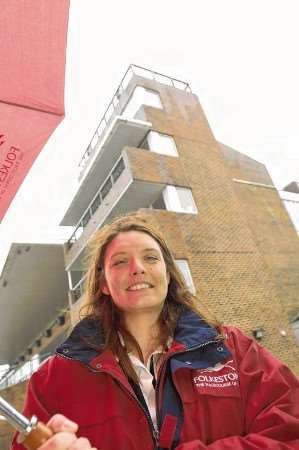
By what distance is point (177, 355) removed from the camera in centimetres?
195

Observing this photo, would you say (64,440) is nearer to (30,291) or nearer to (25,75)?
(25,75)

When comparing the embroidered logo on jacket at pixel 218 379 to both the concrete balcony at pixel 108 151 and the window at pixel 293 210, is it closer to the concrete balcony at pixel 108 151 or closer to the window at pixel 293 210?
the concrete balcony at pixel 108 151

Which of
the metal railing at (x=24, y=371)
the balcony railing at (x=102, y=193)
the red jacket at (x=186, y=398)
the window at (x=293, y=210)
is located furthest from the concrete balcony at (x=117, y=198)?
the red jacket at (x=186, y=398)

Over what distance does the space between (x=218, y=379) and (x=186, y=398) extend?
0.60 feet

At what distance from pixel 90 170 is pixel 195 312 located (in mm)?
14513

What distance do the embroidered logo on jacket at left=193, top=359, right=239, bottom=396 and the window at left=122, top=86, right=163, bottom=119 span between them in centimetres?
1567

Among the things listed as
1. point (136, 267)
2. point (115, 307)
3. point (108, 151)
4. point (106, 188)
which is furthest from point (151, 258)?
point (106, 188)

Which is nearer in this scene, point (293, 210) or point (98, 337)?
point (98, 337)

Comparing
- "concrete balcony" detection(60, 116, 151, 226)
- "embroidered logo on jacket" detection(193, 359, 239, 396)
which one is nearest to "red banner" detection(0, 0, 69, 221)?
"embroidered logo on jacket" detection(193, 359, 239, 396)

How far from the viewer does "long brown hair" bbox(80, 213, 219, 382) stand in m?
2.23

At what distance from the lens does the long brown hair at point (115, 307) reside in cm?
223

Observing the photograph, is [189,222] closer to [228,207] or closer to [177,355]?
[228,207]

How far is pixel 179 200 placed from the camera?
1410 centimetres

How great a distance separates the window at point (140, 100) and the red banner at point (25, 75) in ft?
48.0
